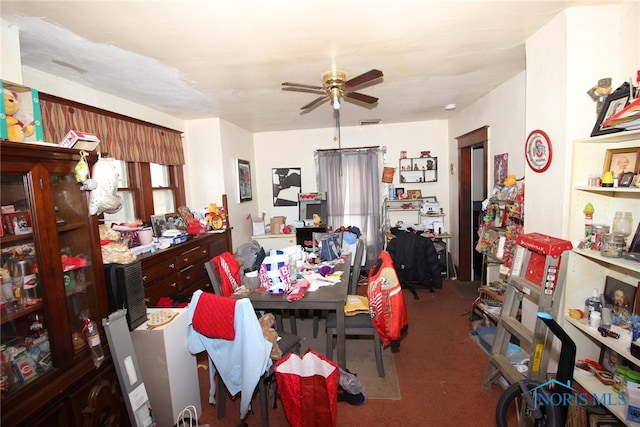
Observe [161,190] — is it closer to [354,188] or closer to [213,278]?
[213,278]

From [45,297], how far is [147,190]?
2.09m

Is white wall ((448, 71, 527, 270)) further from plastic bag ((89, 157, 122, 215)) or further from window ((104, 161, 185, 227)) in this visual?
window ((104, 161, 185, 227))

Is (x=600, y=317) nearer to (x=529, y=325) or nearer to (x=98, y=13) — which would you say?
(x=529, y=325)

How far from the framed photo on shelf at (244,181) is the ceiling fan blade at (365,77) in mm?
2639

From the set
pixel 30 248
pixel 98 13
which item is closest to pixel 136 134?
pixel 98 13

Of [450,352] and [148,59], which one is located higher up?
[148,59]

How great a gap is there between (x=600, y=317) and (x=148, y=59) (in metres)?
3.29

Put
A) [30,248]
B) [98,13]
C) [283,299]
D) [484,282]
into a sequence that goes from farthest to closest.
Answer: [484,282] → [283,299] → [98,13] → [30,248]

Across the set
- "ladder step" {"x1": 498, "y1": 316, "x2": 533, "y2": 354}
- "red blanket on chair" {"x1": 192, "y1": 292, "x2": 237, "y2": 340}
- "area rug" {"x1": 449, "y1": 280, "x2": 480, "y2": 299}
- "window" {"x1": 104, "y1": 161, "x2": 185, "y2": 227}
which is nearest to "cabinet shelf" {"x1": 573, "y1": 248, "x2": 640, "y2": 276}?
"ladder step" {"x1": 498, "y1": 316, "x2": 533, "y2": 354}

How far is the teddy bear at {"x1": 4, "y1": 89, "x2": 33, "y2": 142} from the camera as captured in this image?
1.52m

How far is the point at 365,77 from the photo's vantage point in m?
2.15

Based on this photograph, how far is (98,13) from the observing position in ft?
5.22

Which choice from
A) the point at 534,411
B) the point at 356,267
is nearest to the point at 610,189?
the point at 534,411

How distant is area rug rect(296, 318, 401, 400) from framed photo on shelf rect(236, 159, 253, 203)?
7.36ft
